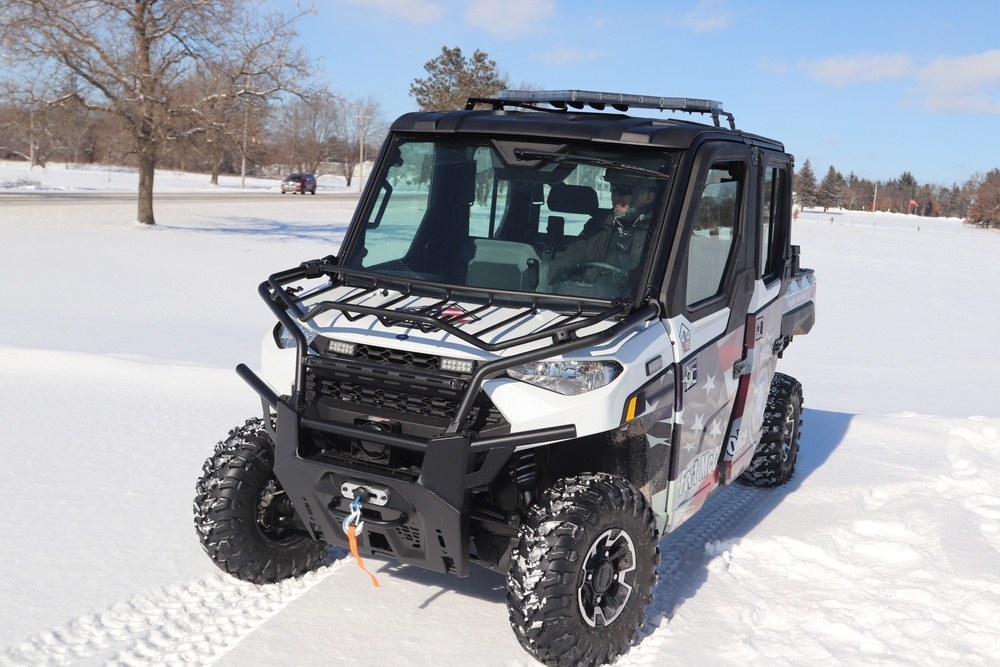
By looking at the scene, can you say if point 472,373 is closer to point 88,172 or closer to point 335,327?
point 335,327

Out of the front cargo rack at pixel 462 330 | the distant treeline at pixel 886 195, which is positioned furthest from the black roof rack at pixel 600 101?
the distant treeline at pixel 886 195

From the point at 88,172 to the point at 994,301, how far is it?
65.3 metres

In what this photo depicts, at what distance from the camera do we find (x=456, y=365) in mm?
3584

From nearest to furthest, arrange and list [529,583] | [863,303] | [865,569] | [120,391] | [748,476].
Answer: [529,583], [865,569], [748,476], [120,391], [863,303]

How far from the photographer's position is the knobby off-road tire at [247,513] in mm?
4156

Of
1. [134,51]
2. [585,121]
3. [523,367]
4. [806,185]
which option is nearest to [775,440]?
[585,121]

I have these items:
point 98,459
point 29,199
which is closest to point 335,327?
point 98,459

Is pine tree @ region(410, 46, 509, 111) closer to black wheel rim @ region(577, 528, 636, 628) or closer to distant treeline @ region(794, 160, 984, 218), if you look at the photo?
black wheel rim @ region(577, 528, 636, 628)

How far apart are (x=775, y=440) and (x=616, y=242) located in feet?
8.69

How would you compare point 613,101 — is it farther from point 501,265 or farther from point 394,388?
point 394,388

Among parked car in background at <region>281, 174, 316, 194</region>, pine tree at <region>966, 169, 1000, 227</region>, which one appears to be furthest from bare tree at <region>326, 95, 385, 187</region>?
pine tree at <region>966, 169, 1000, 227</region>

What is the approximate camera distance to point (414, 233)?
15.3 feet

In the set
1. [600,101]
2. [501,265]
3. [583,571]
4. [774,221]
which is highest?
[600,101]

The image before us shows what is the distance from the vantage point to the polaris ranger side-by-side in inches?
140
